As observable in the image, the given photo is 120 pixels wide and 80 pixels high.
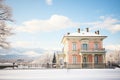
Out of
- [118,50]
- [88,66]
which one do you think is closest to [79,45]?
[88,66]

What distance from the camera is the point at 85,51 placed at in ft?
86.7

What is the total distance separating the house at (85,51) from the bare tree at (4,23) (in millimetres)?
12245

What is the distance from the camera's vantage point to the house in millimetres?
26573

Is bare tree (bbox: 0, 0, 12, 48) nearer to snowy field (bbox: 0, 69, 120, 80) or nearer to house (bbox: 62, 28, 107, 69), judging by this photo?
snowy field (bbox: 0, 69, 120, 80)

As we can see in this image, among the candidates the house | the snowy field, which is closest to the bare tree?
the snowy field

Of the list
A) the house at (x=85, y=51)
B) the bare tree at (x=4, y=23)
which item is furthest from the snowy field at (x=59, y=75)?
the house at (x=85, y=51)

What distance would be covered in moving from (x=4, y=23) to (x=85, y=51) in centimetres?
1348

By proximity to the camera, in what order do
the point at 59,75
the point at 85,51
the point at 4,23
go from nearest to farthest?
the point at 59,75
the point at 4,23
the point at 85,51

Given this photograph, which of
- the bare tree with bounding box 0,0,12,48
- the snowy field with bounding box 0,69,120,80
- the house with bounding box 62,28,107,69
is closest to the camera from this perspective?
the snowy field with bounding box 0,69,120,80

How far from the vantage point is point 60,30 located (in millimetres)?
31672

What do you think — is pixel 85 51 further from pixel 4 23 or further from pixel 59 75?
pixel 59 75

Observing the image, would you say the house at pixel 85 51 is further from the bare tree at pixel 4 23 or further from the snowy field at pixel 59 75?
the snowy field at pixel 59 75

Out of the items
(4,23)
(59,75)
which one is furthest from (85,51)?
(59,75)

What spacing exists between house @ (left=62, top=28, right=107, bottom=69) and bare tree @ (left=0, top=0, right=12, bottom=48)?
12245 millimetres
